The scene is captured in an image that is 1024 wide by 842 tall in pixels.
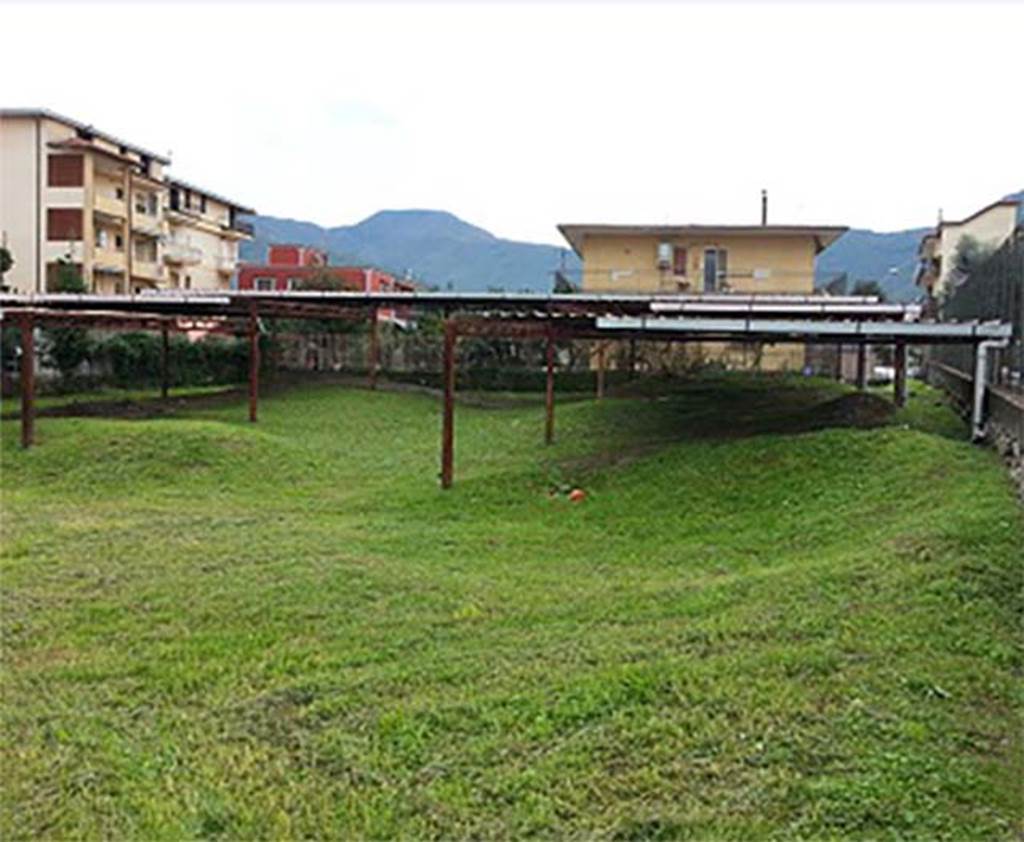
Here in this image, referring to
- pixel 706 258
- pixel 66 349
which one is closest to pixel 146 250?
pixel 66 349

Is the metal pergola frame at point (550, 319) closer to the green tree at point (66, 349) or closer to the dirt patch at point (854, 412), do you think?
the dirt patch at point (854, 412)

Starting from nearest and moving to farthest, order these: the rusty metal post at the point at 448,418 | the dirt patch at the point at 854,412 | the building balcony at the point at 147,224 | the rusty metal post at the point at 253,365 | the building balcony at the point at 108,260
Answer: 1. the rusty metal post at the point at 448,418
2. the dirt patch at the point at 854,412
3. the rusty metal post at the point at 253,365
4. the building balcony at the point at 108,260
5. the building balcony at the point at 147,224

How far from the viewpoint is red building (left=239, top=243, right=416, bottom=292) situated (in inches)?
1921

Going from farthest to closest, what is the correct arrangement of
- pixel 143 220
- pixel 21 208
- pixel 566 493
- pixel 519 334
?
pixel 143 220 → pixel 21 208 → pixel 519 334 → pixel 566 493

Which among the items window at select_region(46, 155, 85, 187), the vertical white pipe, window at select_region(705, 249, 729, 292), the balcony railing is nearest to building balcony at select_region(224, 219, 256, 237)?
the balcony railing

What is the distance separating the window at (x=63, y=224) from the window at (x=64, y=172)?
1.02 meters

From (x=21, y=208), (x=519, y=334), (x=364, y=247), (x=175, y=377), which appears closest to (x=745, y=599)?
(x=519, y=334)

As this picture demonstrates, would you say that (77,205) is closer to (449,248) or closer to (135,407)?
(135,407)

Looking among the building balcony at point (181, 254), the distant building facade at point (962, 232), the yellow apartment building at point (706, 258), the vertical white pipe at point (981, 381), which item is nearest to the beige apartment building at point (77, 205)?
the building balcony at point (181, 254)

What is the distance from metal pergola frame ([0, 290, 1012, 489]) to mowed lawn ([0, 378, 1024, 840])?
5.37 feet

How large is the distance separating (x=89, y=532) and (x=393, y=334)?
2237cm

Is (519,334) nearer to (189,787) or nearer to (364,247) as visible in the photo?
(189,787)

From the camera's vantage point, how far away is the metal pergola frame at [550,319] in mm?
13523

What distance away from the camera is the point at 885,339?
13844 millimetres
